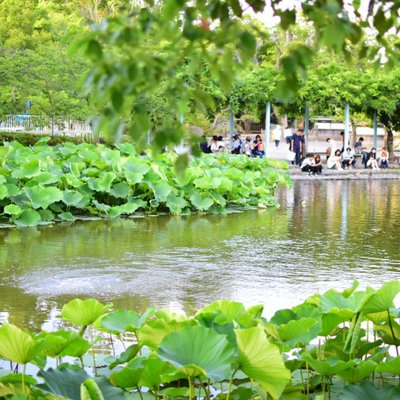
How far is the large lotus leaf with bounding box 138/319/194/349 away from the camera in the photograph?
11.6ft

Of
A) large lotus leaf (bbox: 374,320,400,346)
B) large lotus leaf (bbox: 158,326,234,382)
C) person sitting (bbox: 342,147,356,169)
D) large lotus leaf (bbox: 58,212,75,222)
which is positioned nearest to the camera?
large lotus leaf (bbox: 158,326,234,382)

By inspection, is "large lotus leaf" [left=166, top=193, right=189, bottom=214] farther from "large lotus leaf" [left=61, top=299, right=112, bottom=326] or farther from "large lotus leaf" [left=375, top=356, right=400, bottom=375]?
"large lotus leaf" [left=375, top=356, right=400, bottom=375]

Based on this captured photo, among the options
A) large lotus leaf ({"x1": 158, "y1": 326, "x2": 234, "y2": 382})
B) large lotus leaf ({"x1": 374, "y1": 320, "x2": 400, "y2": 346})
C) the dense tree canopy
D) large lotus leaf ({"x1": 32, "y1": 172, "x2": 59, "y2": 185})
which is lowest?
large lotus leaf ({"x1": 374, "y1": 320, "x2": 400, "y2": 346})

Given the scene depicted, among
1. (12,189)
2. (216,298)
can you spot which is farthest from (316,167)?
(216,298)

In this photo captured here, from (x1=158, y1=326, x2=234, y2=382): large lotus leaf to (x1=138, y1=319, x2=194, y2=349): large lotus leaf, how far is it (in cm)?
36

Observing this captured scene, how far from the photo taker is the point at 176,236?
10930mm

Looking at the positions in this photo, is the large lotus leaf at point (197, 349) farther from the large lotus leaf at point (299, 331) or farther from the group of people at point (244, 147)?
the group of people at point (244, 147)

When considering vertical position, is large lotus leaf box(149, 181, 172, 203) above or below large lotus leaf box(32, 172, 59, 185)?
below

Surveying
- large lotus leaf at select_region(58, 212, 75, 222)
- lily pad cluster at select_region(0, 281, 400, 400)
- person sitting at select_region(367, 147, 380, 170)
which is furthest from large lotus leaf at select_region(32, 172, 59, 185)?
person sitting at select_region(367, 147, 380, 170)

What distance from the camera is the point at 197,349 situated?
10.3ft

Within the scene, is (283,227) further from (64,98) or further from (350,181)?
(350,181)

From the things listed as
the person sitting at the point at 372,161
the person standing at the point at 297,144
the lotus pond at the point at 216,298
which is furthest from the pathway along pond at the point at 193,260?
the person sitting at the point at 372,161

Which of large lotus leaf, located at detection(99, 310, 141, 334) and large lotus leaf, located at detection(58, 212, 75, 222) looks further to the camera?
large lotus leaf, located at detection(58, 212, 75, 222)

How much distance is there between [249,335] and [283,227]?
9.17 m
